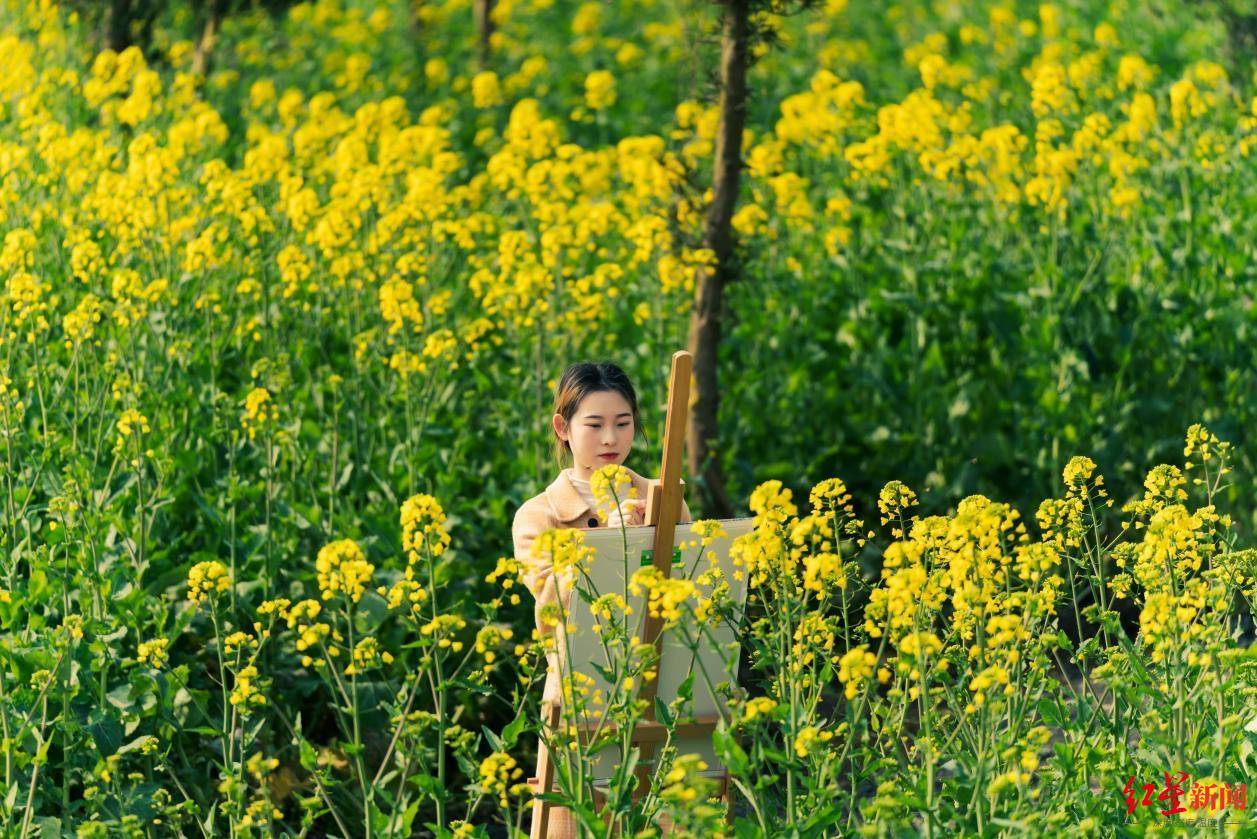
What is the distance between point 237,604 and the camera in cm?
453

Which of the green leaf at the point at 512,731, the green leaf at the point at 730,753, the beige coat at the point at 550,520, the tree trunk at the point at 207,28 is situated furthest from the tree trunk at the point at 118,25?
the green leaf at the point at 730,753

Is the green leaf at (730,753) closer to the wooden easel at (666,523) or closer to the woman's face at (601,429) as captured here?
the wooden easel at (666,523)

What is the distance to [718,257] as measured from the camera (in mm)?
5820

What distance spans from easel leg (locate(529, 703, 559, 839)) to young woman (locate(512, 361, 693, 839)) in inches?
3.8

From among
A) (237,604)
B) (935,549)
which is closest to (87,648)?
(237,604)

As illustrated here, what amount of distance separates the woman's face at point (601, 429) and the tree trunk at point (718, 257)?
2.21 metres

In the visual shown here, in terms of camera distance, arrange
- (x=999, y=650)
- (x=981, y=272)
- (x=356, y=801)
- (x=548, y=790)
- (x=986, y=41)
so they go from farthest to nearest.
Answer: (x=986, y=41) → (x=981, y=272) → (x=356, y=801) → (x=548, y=790) → (x=999, y=650)

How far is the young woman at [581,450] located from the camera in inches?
135

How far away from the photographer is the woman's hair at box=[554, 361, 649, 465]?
3.54 meters

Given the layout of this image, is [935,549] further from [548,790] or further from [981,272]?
[981,272]

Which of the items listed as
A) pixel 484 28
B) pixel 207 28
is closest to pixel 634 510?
pixel 207 28

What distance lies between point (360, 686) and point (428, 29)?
34.3 feet

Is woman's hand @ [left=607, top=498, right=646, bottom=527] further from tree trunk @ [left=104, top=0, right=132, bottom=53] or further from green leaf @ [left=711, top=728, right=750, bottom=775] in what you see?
tree trunk @ [left=104, top=0, right=132, bottom=53]

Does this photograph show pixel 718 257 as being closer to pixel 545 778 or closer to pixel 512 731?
pixel 545 778
